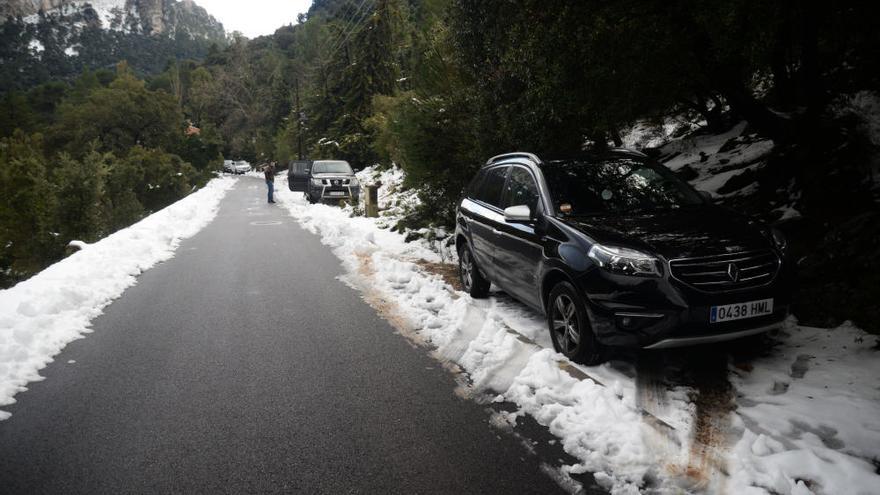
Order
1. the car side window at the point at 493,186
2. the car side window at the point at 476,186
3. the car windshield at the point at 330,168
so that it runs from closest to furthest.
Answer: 1. the car side window at the point at 493,186
2. the car side window at the point at 476,186
3. the car windshield at the point at 330,168

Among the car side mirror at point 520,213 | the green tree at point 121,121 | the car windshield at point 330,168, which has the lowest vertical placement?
the car side mirror at point 520,213

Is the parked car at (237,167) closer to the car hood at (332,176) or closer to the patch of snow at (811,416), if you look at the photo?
the car hood at (332,176)

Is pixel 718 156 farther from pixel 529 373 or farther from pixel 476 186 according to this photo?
pixel 529 373

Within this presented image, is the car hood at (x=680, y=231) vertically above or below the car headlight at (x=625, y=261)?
above

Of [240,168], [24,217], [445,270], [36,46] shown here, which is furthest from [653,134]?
[36,46]

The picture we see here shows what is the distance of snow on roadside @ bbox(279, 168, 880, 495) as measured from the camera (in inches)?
120

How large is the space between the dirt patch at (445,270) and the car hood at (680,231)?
137 inches

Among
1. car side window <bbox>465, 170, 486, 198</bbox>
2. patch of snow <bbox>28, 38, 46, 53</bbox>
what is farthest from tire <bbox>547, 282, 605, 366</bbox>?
patch of snow <bbox>28, 38, 46, 53</bbox>

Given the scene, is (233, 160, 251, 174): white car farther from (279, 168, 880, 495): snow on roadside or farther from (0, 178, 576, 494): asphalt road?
(279, 168, 880, 495): snow on roadside

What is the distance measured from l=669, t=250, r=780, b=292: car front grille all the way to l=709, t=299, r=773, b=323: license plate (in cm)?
13

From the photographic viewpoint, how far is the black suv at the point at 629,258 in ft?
13.6

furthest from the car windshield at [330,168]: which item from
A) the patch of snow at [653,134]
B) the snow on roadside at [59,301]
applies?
the patch of snow at [653,134]

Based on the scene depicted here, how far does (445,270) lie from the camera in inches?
376

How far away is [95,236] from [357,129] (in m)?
19.5
